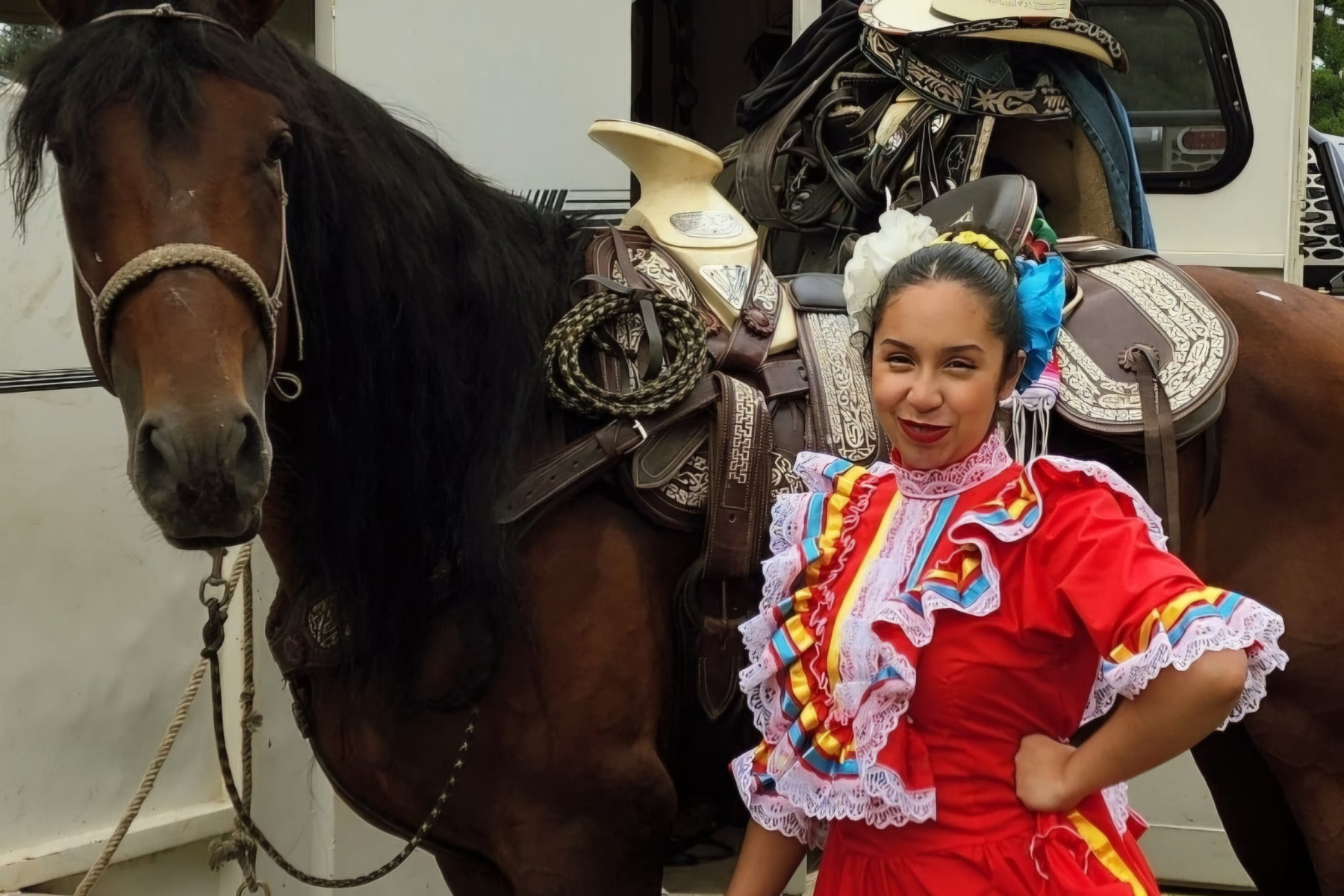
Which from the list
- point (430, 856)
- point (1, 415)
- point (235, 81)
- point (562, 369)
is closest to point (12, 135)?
point (235, 81)

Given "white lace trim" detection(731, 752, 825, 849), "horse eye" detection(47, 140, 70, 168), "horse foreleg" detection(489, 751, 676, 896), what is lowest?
"horse foreleg" detection(489, 751, 676, 896)

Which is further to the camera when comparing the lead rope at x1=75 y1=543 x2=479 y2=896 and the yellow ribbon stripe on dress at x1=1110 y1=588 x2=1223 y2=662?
the lead rope at x1=75 y1=543 x2=479 y2=896

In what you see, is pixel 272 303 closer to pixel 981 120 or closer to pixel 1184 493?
pixel 1184 493

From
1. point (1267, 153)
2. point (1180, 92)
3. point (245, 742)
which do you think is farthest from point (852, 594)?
point (1180, 92)

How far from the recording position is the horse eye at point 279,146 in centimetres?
158

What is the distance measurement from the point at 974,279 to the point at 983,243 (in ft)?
0.33

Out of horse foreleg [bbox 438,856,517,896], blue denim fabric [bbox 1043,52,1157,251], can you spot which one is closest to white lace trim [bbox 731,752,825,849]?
horse foreleg [bbox 438,856,517,896]

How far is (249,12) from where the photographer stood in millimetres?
1686

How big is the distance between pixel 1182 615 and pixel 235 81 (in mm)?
Result: 1210

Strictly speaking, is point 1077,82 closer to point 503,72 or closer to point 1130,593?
point 503,72

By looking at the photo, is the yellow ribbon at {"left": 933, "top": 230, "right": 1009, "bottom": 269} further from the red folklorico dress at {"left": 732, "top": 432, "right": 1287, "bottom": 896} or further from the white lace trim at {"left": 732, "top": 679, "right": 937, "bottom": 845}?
the white lace trim at {"left": 732, "top": 679, "right": 937, "bottom": 845}

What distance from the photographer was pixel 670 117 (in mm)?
5375

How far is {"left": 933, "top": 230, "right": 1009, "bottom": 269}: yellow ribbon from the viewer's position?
1400 mm

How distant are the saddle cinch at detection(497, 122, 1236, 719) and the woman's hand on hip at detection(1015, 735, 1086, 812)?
2.21 feet
